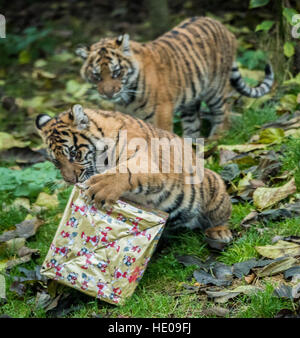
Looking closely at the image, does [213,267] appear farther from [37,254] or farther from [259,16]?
[259,16]

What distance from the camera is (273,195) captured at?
3.90 meters

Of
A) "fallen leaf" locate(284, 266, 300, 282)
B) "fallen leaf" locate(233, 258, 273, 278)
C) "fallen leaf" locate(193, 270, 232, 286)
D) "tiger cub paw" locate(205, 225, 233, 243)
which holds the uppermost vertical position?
"fallen leaf" locate(284, 266, 300, 282)

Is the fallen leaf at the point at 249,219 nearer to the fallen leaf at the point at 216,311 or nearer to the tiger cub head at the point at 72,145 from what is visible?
the fallen leaf at the point at 216,311

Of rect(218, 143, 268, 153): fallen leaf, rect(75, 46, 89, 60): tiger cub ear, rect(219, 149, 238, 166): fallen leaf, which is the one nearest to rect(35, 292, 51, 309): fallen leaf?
rect(219, 149, 238, 166): fallen leaf

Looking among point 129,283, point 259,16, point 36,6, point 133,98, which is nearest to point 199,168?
point 129,283

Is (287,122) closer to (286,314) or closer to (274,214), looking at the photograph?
(274,214)

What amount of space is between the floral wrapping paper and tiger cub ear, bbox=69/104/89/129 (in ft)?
1.89

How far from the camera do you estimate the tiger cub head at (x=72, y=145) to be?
358cm

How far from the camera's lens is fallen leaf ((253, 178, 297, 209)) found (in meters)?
3.88

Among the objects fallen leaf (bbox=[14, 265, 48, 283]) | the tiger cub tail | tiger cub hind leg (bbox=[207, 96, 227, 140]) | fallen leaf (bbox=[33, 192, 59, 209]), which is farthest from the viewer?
tiger cub hind leg (bbox=[207, 96, 227, 140])

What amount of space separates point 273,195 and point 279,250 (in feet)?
2.18

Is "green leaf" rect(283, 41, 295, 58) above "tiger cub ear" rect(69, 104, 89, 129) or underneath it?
underneath

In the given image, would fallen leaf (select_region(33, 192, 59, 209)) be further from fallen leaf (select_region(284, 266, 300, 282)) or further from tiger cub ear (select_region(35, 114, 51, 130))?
fallen leaf (select_region(284, 266, 300, 282))

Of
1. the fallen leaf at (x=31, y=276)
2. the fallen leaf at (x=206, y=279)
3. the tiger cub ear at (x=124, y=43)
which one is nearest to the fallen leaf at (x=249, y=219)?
the fallen leaf at (x=206, y=279)
